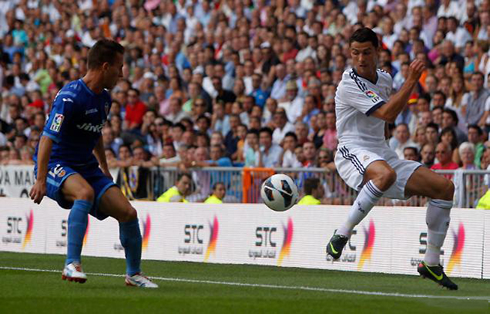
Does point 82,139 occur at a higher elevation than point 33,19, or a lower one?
lower

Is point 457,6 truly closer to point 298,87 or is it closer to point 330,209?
point 298,87

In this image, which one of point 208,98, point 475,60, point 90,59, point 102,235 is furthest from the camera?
point 208,98

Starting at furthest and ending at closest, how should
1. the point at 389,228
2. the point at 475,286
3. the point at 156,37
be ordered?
1. the point at 156,37
2. the point at 389,228
3. the point at 475,286

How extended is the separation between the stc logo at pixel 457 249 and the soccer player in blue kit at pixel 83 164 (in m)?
4.28

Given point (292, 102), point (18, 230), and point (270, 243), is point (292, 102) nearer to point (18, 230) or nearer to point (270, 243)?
point (18, 230)

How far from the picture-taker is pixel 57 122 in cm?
941

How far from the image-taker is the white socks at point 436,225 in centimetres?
1010

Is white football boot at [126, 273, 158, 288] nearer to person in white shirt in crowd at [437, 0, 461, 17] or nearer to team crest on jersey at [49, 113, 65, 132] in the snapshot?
team crest on jersey at [49, 113, 65, 132]

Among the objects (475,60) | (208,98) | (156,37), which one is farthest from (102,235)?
(156,37)

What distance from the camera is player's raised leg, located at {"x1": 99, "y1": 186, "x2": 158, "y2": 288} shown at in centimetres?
950

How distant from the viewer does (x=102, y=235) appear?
16359 mm

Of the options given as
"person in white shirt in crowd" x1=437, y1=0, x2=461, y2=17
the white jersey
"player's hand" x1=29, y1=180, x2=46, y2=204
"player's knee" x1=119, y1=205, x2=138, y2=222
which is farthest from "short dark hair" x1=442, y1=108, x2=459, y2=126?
"player's hand" x1=29, y1=180, x2=46, y2=204

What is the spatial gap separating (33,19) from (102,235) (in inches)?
573

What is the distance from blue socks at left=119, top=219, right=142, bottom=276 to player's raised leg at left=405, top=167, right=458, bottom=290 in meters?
2.60
